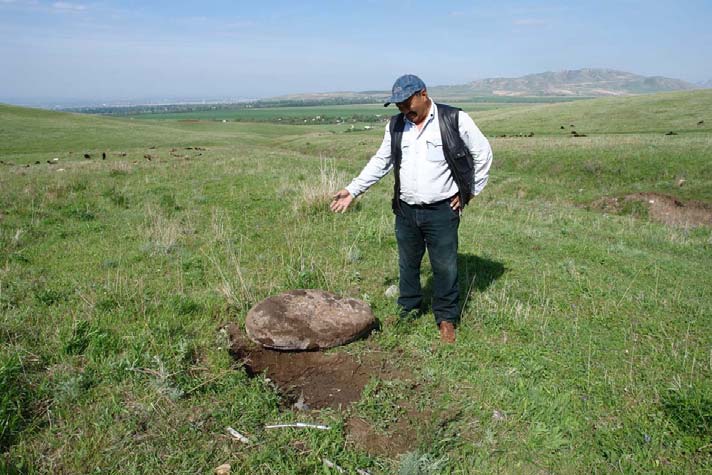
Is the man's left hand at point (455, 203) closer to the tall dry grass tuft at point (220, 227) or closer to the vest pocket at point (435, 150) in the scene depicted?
the vest pocket at point (435, 150)

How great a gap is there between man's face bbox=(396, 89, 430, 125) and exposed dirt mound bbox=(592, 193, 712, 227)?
12.2 metres

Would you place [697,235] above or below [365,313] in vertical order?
below

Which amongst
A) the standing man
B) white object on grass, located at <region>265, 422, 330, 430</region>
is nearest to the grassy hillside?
the standing man

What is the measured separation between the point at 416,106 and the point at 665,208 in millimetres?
13795

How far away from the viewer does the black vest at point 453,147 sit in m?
4.73

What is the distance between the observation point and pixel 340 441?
373cm

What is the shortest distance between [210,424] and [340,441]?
1081 mm

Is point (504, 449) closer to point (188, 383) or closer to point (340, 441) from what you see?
point (340, 441)

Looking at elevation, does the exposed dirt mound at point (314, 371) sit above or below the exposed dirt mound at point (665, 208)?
above

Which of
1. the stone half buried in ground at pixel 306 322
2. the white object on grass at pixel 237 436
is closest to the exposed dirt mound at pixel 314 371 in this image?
the stone half buried in ground at pixel 306 322

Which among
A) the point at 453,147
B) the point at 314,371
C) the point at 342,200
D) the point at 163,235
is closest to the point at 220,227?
the point at 163,235

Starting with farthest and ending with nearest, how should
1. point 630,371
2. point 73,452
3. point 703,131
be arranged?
point 703,131 → point 630,371 → point 73,452

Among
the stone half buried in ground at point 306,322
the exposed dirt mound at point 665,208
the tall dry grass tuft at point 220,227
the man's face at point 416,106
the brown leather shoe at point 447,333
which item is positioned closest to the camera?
the man's face at point 416,106

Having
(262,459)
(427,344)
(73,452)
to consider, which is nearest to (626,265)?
(427,344)
